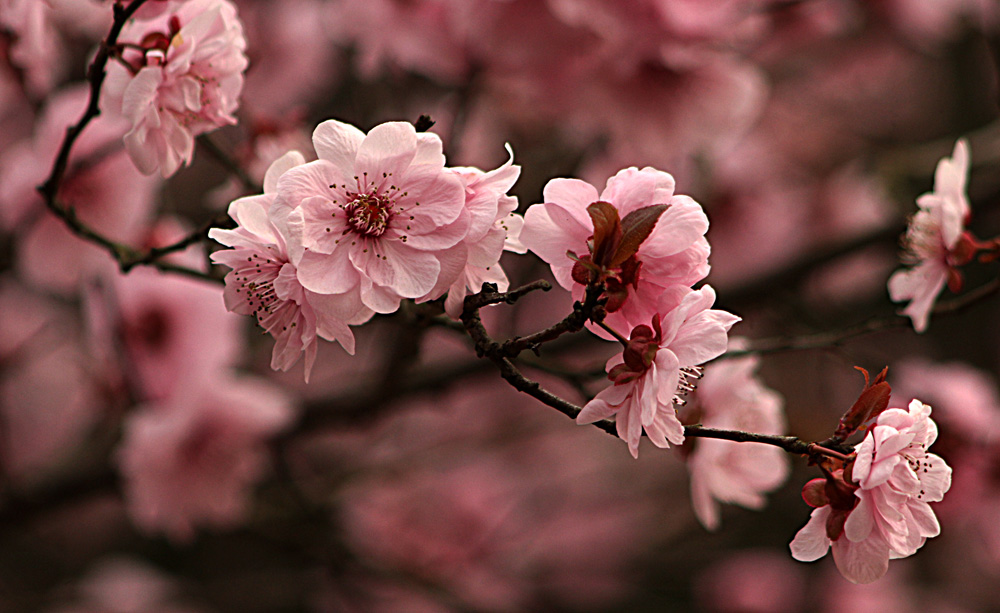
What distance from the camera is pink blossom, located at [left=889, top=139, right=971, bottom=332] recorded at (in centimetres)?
56

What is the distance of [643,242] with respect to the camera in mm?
384

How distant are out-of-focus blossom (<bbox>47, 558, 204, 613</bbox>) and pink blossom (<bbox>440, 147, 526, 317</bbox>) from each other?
56.8 inches

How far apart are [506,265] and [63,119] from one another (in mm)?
763

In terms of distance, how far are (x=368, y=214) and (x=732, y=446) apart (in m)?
0.36

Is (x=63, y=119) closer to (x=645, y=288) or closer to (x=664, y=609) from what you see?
(x=645, y=288)

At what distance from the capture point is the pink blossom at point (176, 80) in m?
0.47

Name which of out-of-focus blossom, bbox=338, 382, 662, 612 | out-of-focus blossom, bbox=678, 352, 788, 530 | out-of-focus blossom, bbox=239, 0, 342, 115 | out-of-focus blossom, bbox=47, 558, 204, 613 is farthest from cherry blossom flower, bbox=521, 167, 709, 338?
out-of-focus blossom, bbox=47, 558, 204, 613

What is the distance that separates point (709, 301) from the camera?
1.27 feet

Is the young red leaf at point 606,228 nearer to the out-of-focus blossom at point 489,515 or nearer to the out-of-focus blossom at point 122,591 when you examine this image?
the out-of-focus blossom at point 489,515

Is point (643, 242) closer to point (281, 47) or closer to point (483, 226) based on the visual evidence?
point (483, 226)

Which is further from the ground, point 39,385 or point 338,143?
point 338,143

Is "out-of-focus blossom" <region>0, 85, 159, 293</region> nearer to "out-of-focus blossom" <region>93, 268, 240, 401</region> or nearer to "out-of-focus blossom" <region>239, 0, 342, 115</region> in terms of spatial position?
"out-of-focus blossom" <region>93, 268, 240, 401</region>

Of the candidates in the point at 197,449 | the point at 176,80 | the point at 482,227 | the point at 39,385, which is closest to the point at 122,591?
the point at 39,385

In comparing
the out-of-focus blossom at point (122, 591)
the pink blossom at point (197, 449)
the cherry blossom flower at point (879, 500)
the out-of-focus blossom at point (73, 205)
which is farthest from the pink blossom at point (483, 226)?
the out-of-focus blossom at point (122, 591)
